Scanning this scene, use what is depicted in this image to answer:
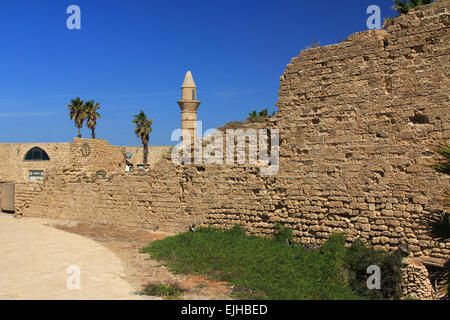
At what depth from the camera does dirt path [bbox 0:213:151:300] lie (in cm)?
730

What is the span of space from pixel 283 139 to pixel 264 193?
1594 mm

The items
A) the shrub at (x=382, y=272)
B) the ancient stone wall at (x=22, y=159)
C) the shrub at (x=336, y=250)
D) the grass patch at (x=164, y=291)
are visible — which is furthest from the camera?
the ancient stone wall at (x=22, y=159)

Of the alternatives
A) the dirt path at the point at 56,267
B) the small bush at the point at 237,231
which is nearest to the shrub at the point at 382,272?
the small bush at the point at 237,231

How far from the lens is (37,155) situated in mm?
36844

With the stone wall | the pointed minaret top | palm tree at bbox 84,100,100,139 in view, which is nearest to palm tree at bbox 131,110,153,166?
palm tree at bbox 84,100,100,139

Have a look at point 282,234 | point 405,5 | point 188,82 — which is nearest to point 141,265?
point 282,234

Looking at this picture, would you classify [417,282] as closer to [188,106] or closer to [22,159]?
[188,106]

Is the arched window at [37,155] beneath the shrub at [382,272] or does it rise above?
above

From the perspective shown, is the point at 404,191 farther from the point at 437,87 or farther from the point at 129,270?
the point at 129,270

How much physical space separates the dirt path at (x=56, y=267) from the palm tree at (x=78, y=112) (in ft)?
96.5

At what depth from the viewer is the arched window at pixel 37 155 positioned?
36547mm

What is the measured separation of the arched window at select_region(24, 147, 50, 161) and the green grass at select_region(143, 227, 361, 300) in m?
28.9

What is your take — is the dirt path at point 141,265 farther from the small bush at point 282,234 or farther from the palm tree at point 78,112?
the palm tree at point 78,112

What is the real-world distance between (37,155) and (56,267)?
3083cm
